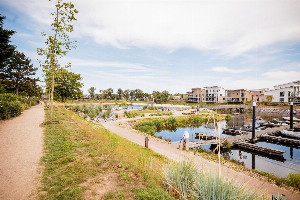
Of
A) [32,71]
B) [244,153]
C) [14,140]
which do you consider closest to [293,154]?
[244,153]

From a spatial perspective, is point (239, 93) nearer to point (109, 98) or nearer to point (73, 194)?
point (73, 194)

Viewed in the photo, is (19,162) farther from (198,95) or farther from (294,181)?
(198,95)

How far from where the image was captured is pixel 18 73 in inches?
1401

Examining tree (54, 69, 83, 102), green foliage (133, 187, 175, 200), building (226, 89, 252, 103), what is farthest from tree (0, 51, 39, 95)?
building (226, 89, 252, 103)

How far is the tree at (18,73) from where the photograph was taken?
110 ft

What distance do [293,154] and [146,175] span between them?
64.8ft

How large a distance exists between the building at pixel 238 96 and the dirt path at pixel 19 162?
86506 mm

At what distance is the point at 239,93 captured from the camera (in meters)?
75.9

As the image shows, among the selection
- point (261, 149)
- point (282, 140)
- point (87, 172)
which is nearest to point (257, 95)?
point (282, 140)

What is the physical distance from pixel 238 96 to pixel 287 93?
19321mm

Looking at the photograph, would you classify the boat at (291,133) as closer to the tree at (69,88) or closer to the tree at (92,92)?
the tree at (69,88)

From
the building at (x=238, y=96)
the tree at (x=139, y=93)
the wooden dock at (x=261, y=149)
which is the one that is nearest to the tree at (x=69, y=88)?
the wooden dock at (x=261, y=149)

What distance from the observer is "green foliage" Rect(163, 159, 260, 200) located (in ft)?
12.3

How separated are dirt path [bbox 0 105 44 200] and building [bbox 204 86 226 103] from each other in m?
82.4
